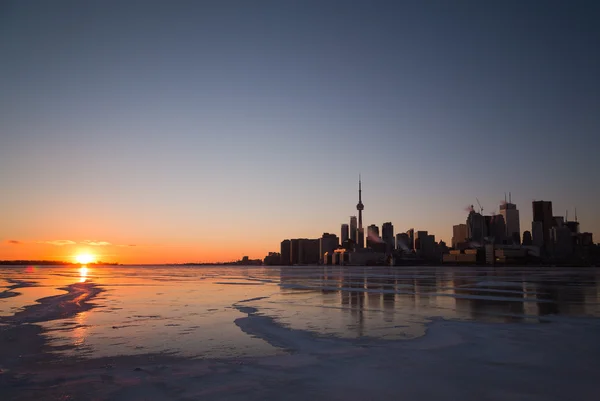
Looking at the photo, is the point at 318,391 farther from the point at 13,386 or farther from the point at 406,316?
the point at 406,316

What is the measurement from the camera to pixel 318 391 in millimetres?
6539

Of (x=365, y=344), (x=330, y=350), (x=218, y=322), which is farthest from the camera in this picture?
(x=218, y=322)

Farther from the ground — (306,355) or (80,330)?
(306,355)

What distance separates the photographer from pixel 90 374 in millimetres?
7543

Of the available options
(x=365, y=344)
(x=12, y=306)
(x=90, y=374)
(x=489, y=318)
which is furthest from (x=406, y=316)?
(x=12, y=306)

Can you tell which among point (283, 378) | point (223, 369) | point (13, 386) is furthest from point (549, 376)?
point (13, 386)

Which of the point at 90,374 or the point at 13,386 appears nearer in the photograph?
the point at 13,386

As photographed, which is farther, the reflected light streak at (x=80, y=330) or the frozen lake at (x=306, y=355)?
the reflected light streak at (x=80, y=330)

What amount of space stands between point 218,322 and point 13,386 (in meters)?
7.34

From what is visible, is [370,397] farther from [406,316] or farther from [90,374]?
[406,316]

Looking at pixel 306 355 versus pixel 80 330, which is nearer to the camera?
pixel 306 355

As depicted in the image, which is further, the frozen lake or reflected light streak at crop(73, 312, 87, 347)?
reflected light streak at crop(73, 312, 87, 347)

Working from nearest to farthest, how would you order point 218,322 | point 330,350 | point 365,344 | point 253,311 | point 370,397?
point 370,397 → point 330,350 → point 365,344 → point 218,322 → point 253,311

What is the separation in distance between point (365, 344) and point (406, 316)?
5.37 metres
